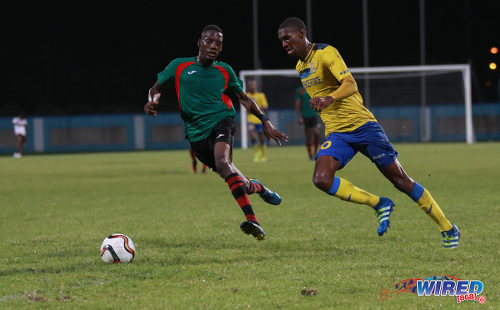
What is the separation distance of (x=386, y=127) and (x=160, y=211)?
79.4 feet

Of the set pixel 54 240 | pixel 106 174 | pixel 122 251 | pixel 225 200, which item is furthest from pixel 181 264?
pixel 106 174

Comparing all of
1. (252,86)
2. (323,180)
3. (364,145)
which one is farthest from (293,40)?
(252,86)

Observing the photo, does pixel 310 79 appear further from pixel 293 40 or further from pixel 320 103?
pixel 320 103

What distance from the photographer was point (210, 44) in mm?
7277

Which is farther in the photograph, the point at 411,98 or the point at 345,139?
the point at 411,98

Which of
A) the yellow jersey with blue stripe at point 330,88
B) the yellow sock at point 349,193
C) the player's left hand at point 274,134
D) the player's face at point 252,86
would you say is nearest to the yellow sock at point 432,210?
the yellow sock at point 349,193

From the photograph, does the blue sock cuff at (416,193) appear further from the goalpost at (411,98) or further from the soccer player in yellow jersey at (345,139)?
the goalpost at (411,98)

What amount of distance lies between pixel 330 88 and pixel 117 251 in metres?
2.35

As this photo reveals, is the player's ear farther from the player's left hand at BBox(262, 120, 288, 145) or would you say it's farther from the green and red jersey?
the green and red jersey

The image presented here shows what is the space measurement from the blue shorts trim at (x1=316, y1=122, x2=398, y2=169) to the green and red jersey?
1524mm

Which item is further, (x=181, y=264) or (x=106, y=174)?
(x=106, y=174)

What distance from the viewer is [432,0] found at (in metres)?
43.6

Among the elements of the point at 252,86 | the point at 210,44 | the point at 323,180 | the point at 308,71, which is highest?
the point at 210,44

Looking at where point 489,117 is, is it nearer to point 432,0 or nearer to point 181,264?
point 432,0
